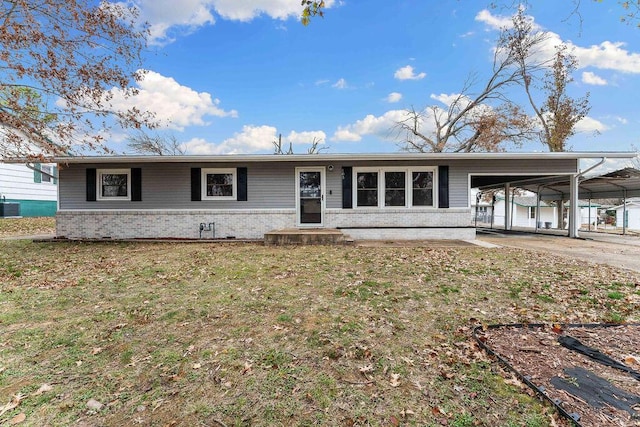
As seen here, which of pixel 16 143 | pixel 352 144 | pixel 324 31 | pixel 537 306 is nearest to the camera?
pixel 537 306

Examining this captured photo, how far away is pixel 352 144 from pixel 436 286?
2285cm

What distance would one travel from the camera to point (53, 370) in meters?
2.63

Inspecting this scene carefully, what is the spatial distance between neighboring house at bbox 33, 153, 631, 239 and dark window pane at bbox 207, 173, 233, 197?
33 mm

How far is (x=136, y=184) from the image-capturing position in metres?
10.6

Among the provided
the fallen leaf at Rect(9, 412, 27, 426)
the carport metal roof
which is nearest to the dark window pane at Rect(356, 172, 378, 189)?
the carport metal roof

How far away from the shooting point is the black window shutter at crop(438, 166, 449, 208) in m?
10.5

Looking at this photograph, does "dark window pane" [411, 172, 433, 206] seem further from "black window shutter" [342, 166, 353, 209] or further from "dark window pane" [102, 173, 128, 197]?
"dark window pane" [102, 173, 128, 197]

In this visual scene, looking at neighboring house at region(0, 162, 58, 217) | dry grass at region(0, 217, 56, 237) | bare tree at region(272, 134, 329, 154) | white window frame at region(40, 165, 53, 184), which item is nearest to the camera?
dry grass at region(0, 217, 56, 237)

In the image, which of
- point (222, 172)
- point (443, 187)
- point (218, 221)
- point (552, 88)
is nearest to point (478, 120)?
point (552, 88)

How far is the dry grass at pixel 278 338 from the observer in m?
2.14

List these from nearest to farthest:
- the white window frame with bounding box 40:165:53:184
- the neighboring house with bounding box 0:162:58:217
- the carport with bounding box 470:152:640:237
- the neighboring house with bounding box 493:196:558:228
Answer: the carport with bounding box 470:152:640:237 → the neighboring house with bounding box 0:162:58:217 → the white window frame with bounding box 40:165:53:184 → the neighboring house with bounding box 493:196:558:228

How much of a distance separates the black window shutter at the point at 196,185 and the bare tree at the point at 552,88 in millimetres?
20536

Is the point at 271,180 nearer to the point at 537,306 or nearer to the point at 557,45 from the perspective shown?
the point at 537,306

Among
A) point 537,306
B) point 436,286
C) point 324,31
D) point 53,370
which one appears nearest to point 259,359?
point 53,370
